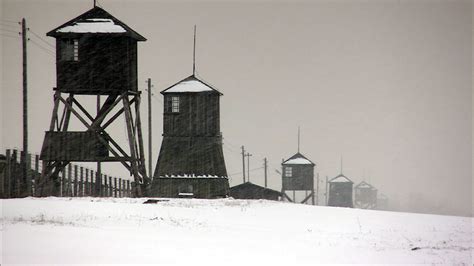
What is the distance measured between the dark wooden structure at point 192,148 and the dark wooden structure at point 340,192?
213ft

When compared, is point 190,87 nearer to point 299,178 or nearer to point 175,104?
point 175,104

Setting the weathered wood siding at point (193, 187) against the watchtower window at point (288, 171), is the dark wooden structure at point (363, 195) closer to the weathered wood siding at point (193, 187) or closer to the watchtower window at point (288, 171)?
the watchtower window at point (288, 171)

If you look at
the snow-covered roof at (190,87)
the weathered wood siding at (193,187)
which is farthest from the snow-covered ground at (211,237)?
the snow-covered roof at (190,87)

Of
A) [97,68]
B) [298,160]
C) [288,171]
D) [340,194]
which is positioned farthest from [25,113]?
[340,194]

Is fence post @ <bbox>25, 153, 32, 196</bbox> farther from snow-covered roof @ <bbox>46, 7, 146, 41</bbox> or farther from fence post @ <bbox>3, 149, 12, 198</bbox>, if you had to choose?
snow-covered roof @ <bbox>46, 7, 146, 41</bbox>

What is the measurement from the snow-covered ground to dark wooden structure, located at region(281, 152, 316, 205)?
46.9 meters

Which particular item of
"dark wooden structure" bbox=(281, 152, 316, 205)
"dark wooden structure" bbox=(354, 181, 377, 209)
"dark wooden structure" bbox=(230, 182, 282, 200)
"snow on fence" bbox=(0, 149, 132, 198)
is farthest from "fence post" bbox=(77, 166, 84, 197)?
"dark wooden structure" bbox=(354, 181, 377, 209)

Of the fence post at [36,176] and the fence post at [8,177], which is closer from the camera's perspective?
the fence post at [8,177]

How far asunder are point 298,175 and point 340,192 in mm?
31986

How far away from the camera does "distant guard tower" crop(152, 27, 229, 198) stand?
43.8 m

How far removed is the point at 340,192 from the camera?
108m

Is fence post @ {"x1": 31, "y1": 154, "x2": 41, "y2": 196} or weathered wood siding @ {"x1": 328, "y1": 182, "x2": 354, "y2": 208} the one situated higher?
fence post @ {"x1": 31, "y1": 154, "x2": 41, "y2": 196}

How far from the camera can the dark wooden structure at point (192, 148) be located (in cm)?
4384

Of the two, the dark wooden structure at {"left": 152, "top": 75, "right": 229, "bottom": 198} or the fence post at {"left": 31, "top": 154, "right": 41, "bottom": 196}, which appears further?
the dark wooden structure at {"left": 152, "top": 75, "right": 229, "bottom": 198}
